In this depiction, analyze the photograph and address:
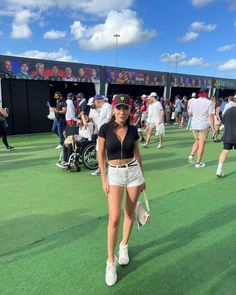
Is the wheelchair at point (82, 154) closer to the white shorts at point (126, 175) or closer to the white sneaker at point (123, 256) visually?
the white sneaker at point (123, 256)

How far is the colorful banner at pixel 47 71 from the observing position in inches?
547

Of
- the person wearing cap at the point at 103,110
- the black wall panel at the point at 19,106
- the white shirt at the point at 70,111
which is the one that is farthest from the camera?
the black wall panel at the point at 19,106

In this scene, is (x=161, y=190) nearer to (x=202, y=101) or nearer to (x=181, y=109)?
(x=202, y=101)

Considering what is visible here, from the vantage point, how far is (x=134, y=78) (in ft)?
64.1

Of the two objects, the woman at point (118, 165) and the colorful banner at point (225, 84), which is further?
the colorful banner at point (225, 84)

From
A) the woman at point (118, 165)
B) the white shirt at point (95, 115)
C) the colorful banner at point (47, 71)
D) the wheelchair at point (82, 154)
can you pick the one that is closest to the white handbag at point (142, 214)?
the woman at point (118, 165)

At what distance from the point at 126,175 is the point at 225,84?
27141mm

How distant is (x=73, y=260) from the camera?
3371mm

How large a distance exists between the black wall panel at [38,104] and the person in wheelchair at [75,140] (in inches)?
338

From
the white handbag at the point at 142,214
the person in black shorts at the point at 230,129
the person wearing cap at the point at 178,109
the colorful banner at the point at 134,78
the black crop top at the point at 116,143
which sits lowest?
the person wearing cap at the point at 178,109

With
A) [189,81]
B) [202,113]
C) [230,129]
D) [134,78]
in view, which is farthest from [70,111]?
[189,81]

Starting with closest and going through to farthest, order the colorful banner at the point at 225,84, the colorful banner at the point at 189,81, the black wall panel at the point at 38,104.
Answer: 1. the black wall panel at the point at 38,104
2. the colorful banner at the point at 189,81
3. the colorful banner at the point at 225,84

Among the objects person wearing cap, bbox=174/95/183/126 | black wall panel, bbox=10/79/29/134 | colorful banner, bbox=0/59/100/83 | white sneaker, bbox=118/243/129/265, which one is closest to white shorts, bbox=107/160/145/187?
white sneaker, bbox=118/243/129/265

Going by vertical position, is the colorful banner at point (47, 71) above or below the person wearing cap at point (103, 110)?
above
